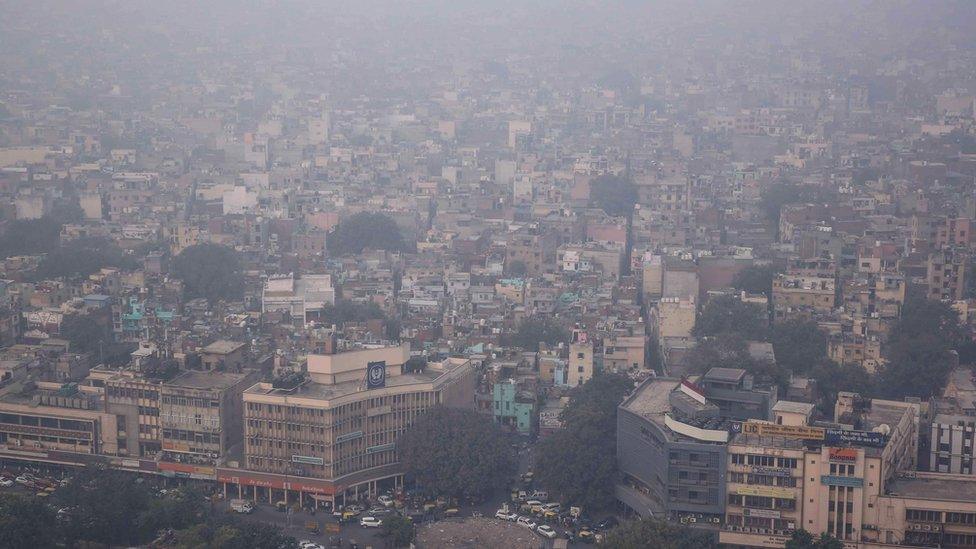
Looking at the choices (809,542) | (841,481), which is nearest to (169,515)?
(809,542)

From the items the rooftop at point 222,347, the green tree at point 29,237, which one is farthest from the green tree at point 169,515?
the green tree at point 29,237

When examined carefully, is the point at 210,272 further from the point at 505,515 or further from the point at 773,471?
the point at 773,471

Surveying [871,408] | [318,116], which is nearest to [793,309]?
[871,408]

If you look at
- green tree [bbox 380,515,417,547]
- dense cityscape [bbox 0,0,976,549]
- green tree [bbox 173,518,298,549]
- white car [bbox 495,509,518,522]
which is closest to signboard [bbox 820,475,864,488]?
dense cityscape [bbox 0,0,976,549]

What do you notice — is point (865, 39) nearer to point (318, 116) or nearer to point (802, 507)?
point (318, 116)

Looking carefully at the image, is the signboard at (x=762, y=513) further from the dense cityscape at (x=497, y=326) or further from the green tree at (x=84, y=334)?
the green tree at (x=84, y=334)

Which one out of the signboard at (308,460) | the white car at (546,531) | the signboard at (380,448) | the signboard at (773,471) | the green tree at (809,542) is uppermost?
the signboard at (773,471)
